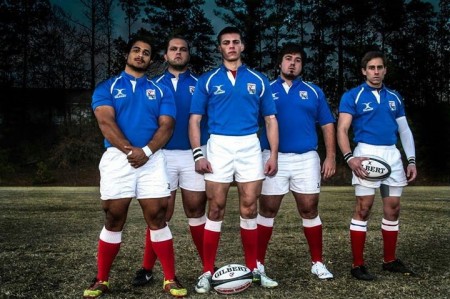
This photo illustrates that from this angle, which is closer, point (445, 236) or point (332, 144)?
point (332, 144)

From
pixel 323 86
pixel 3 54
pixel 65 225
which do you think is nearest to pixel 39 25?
pixel 3 54

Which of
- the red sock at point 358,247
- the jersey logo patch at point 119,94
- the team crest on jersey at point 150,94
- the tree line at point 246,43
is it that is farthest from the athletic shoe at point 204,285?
the tree line at point 246,43

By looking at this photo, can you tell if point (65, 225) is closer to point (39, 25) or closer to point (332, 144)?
point (332, 144)

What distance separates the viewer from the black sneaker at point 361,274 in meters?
5.17

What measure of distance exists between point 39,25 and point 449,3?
33.8m

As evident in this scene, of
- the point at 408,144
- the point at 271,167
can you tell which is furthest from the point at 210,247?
the point at 408,144

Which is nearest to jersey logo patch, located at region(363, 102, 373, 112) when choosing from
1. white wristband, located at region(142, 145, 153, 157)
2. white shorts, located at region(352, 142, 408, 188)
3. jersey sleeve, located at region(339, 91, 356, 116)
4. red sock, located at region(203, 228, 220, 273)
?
jersey sleeve, located at region(339, 91, 356, 116)

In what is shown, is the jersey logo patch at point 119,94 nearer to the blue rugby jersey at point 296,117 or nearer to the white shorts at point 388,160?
the blue rugby jersey at point 296,117

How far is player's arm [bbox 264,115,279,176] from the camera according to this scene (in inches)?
198

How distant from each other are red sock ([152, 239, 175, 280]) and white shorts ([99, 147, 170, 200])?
51 centimetres

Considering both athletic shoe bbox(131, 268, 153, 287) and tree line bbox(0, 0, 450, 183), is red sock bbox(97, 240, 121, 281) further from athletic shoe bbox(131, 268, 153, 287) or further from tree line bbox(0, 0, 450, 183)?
tree line bbox(0, 0, 450, 183)

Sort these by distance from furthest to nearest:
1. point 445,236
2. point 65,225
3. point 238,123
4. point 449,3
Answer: point 449,3 → point 65,225 → point 445,236 → point 238,123

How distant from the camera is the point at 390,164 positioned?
5.50 meters

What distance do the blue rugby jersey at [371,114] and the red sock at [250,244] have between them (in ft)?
5.72
